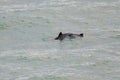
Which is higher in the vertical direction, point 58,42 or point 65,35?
point 65,35

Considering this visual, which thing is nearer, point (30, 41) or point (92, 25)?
point (30, 41)

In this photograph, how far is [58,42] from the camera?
1700cm

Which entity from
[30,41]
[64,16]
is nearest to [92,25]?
[64,16]

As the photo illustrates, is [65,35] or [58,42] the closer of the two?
[58,42]

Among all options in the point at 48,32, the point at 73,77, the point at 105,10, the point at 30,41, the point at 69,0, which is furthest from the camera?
the point at 69,0

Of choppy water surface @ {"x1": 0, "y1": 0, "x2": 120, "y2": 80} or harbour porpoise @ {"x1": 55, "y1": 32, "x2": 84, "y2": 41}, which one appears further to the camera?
harbour porpoise @ {"x1": 55, "y1": 32, "x2": 84, "y2": 41}

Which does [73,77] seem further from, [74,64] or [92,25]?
[92,25]

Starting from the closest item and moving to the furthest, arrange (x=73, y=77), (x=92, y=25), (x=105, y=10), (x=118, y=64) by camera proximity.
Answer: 1. (x=73, y=77)
2. (x=118, y=64)
3. (x=92, y=25)
4. (x=105, y=10)

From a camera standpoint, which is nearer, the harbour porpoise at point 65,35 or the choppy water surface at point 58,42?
the choppy water surface at point 58,42

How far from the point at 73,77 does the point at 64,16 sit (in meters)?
8.33

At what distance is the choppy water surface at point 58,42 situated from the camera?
1369cm

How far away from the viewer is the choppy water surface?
13.7 meters

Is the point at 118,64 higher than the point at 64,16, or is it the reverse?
the point at 64,16

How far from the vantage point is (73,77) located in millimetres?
13203
